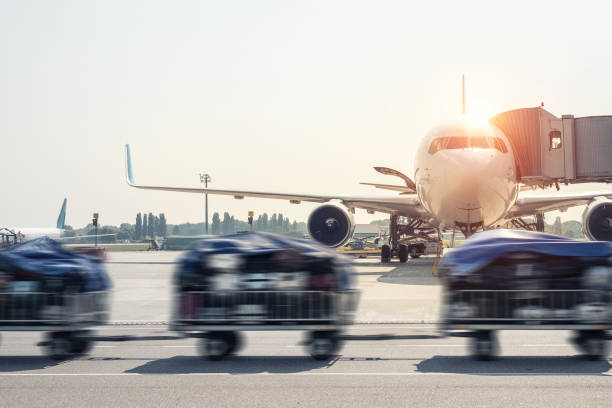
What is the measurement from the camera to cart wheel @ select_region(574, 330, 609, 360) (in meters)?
7.98

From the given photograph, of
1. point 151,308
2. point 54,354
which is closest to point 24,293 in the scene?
point 54,354

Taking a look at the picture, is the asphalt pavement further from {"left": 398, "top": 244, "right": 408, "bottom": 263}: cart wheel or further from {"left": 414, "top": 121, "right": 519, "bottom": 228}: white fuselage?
{"left": 398, "top": 244, "right": 408, "bottom": 263}: cart wheel

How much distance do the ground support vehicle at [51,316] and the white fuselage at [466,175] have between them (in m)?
12.5

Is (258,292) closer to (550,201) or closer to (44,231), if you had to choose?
(550,201)

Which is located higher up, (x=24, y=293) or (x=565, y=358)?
(x=24, y=293)

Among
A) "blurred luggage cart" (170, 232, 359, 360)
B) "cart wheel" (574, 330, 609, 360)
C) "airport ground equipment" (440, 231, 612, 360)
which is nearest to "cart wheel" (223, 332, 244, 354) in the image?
"blurred luggage cart" (170, 232, 359, 360)

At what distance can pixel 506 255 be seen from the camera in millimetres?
8172

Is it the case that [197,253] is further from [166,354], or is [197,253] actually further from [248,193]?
[248,193]

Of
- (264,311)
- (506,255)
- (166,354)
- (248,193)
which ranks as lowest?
(166,354)

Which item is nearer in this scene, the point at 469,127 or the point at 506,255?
the point at 506,255

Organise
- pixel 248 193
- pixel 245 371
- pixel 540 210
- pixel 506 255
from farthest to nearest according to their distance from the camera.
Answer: pixel 248 193 → pixel 540 210 → pixel 506 255 → pixel 245 371

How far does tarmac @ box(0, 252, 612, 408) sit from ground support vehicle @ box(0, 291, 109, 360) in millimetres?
218

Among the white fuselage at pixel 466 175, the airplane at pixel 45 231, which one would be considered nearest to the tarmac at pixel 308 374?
the white fuselage at pixel 466 175

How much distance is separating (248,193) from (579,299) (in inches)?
830
